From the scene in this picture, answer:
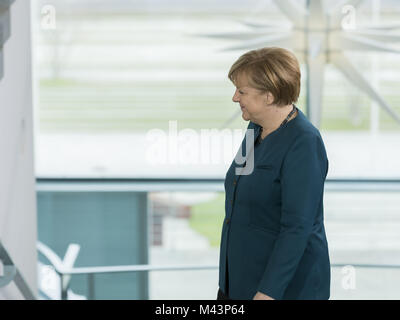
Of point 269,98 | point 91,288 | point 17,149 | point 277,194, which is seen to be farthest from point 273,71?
point 91,288

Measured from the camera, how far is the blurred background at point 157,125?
5133mm

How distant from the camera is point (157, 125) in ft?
17.4

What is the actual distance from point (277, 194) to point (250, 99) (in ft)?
0.75

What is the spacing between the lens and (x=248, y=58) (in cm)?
148

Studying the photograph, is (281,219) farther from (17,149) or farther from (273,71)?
(17,149)

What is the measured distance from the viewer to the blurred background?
5.13 m

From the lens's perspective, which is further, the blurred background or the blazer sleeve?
the blurred background

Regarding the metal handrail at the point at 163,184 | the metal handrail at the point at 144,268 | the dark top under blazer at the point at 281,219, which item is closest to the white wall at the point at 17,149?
the metal handrail at the point at 144,268

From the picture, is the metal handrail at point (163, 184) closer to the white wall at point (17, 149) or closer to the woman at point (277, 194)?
the white wall at point (17, 149)

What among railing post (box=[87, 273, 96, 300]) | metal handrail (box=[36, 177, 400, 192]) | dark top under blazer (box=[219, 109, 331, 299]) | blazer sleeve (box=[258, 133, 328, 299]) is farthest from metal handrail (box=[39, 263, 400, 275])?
blazer sleeve (box=[258, 133, 328, 299])

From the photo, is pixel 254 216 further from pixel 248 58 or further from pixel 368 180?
pixel 368 180

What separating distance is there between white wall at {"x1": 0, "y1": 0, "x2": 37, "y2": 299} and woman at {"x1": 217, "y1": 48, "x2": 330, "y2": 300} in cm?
108

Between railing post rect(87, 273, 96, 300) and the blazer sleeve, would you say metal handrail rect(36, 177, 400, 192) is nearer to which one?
railing post rect(87, 273, 96, 300)
